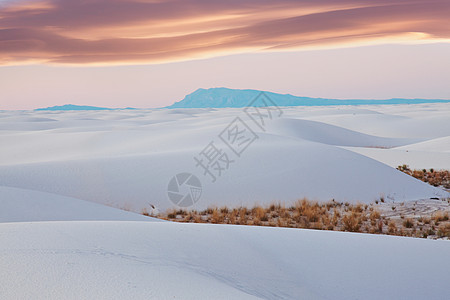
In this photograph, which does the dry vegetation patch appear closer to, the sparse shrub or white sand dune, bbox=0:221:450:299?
the sparse shrub

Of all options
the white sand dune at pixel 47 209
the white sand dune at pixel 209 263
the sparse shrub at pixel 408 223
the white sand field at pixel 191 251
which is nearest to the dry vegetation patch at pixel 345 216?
the sparse shrub at pixel 408 223

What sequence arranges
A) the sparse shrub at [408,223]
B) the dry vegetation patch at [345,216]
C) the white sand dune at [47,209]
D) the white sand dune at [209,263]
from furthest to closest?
1. the sparse shrub at [408,223]
2. the dry vegetation patch at [345,216]
3. the white sand dune at [47,209]
4. the white sand dune at [209,263]

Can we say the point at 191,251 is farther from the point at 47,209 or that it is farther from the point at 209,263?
the point at 47,209

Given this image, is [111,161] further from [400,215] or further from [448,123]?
[448,123]

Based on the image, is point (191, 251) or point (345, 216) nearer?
point (191, 251)

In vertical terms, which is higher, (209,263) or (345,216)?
(209,263)

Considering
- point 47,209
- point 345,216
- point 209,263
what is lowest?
point 345,216

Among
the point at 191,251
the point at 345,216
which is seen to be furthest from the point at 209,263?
the point at 345,216

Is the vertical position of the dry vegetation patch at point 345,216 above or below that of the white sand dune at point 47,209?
below

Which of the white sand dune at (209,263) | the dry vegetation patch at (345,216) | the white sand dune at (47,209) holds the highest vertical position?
the white sand dune at (209,263)

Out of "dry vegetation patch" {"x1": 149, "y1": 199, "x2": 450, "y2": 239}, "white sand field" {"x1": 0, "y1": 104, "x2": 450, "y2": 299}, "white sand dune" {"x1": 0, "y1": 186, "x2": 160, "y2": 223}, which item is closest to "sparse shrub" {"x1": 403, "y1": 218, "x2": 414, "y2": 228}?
"dry vegetation patch" {"x1": 149, "y1": 199, "x2": 450, "y2": 239}

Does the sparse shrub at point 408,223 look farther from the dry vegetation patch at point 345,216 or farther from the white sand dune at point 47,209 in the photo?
the white sand dune at point 47,209

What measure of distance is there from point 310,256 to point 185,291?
2.15 meters

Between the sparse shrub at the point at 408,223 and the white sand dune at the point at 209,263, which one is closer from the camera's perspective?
the white sand dune at the point at 209,263
